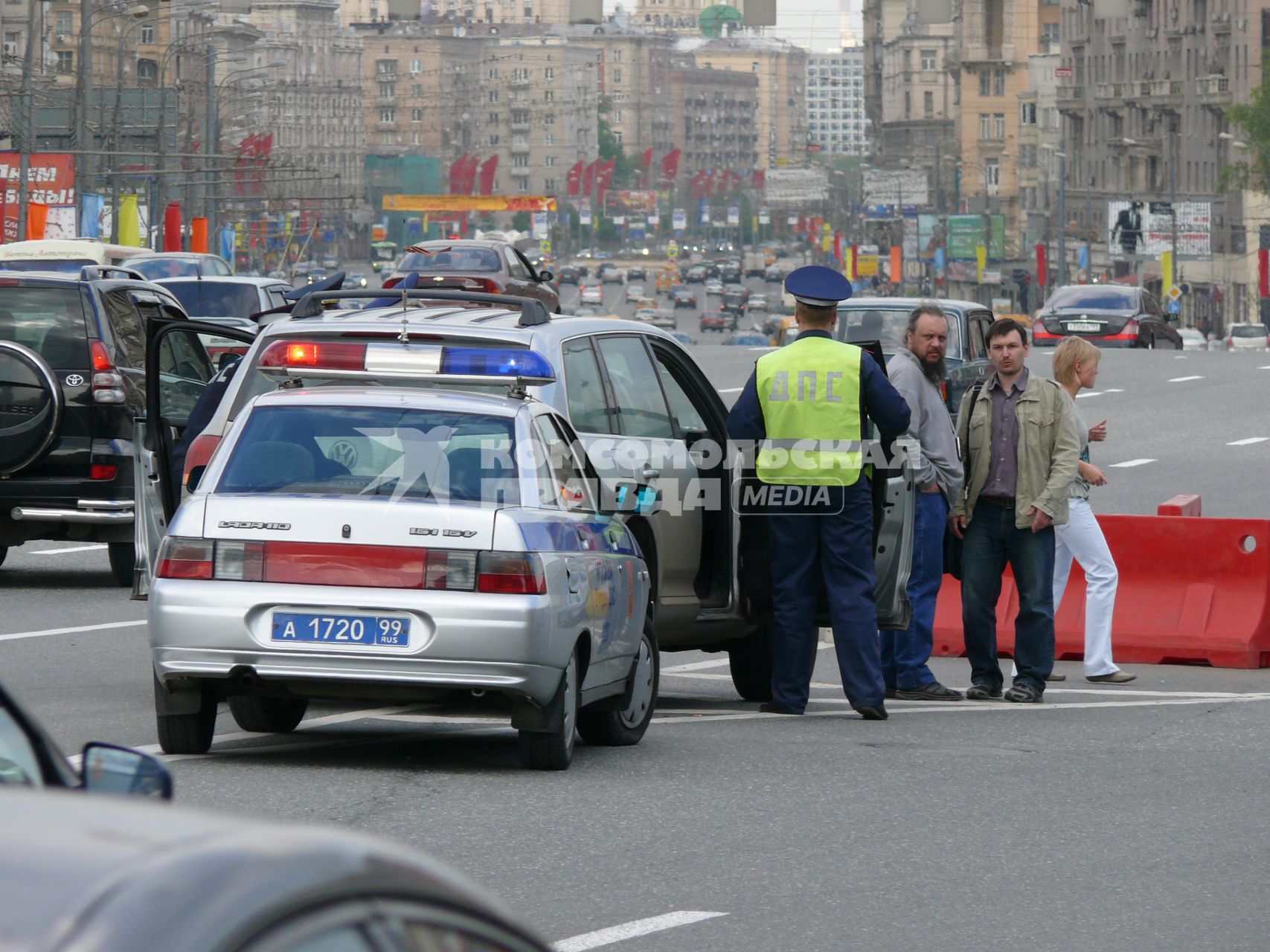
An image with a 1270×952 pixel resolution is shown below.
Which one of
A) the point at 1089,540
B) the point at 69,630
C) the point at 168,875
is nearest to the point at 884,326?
the point at 1089,540

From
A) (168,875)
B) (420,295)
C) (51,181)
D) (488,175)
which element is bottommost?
(168,875)

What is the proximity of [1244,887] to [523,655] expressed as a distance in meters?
2.52

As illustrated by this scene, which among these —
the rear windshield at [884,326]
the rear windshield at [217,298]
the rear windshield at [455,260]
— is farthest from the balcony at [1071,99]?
the rear windshield at [884,326]

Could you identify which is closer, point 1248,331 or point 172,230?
point 172,230

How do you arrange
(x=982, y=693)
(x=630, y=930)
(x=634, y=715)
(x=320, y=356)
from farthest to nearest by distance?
1. (x=982, y=693)
2. (x=634, y=715)
3. (x=320, y=356)
4. (x=630, y=930)

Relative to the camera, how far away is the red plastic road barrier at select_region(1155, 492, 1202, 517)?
14867 millimetres

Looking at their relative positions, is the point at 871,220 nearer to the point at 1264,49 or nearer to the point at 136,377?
the point at 1264,49

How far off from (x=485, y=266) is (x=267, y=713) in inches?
874

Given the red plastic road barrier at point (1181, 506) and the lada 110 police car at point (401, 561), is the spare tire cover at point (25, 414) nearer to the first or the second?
the lada 110 police car at point (401, 561)

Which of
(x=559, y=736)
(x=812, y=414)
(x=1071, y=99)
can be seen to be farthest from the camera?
(x=1071, y=99)

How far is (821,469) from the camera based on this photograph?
32.6ft

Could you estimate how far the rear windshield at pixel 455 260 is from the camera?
102 feet

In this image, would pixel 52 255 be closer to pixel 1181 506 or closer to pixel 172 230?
pixel 1181 506

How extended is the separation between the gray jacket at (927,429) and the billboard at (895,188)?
15235cm
